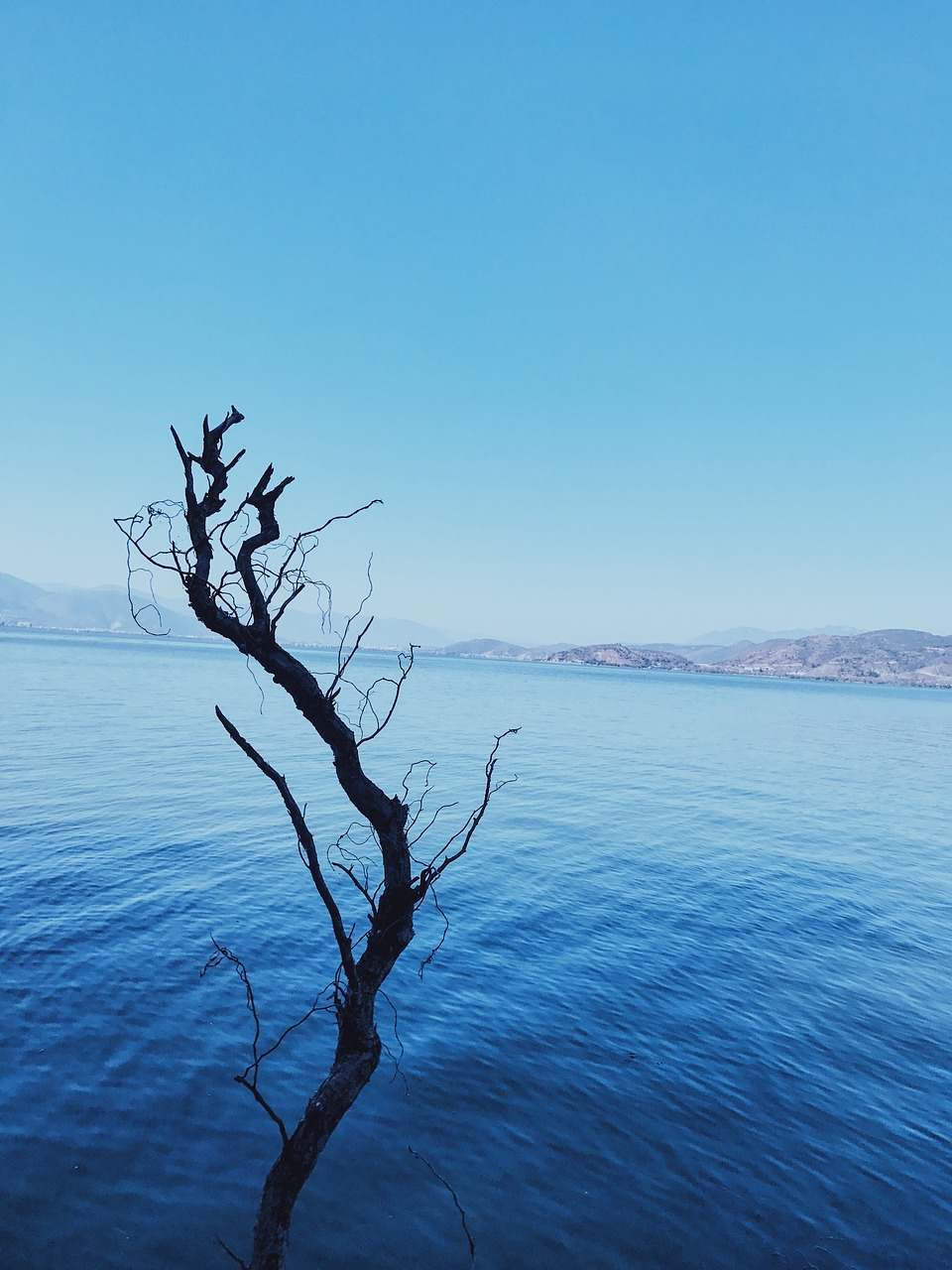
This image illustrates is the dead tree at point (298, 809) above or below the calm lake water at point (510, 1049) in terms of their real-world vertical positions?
above

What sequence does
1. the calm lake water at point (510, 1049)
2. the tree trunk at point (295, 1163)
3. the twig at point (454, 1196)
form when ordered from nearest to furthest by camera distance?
the tree trunk at point (295, 1163)
the twig at point (454, 1196)
the calm lake water at point (510, 1049)

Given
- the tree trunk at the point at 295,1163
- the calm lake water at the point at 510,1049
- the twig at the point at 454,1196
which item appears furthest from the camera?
the calm lake water at the point at 510,1049

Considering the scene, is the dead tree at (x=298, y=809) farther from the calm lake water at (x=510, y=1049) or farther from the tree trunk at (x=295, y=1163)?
the calm lake water at (x=510, y=1049)

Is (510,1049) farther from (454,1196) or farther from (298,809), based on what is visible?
(298,809)

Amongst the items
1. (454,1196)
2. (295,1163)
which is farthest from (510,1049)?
(295,1163)

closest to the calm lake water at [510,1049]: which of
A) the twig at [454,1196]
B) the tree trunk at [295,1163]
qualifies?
the twig at [454,1196]

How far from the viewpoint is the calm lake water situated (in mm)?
8570

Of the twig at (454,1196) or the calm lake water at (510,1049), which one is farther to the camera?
the calm lake water at (510,1049)

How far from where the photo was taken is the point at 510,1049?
40.4ft

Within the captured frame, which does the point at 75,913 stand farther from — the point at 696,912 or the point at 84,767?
the point at 84,767

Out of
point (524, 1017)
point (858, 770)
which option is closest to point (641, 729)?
point (858, 770)

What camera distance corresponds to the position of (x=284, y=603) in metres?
5.50

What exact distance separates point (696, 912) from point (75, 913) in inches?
661

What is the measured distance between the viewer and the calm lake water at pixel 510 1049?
28.1 ft
